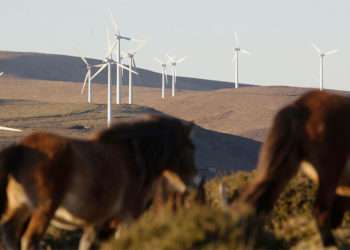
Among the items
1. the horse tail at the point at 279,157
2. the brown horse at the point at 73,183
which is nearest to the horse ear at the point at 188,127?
the brown horse at the point at 73,183

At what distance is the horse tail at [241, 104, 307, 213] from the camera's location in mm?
13688

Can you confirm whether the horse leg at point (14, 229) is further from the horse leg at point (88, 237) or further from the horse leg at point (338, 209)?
the horse leg at point (338, 209)

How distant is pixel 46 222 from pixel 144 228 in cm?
228

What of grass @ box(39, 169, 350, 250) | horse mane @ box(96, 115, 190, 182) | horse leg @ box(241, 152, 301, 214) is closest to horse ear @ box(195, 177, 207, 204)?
grass @ box(39, 169, 350, 250)

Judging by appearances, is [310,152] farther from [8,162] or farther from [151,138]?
[8,162]

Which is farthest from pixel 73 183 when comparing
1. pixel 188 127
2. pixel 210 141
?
pixel 210 141

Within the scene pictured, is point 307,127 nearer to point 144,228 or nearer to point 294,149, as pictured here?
point 294,149

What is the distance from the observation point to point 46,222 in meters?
12.8

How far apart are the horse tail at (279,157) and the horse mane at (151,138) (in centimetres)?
122

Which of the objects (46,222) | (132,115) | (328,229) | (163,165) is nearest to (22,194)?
(46,222)

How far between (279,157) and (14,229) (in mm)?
2930

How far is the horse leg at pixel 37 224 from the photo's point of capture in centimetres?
1274

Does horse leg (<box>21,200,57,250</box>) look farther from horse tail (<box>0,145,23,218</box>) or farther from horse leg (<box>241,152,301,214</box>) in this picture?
horse leg (<box>241,152,301,214</box>)

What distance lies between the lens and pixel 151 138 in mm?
14586
